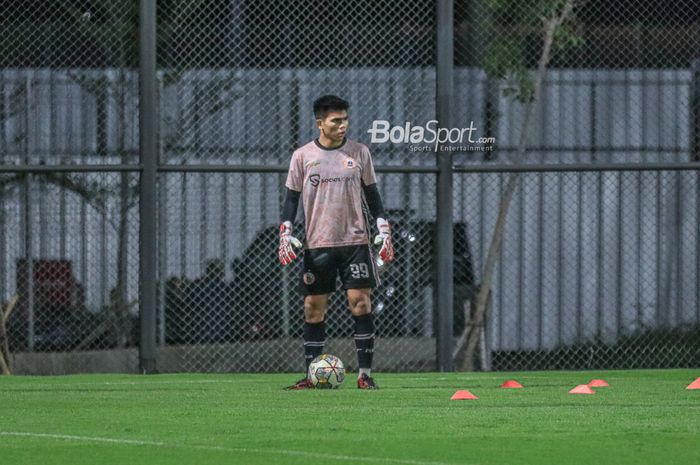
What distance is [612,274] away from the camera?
14.2 meters

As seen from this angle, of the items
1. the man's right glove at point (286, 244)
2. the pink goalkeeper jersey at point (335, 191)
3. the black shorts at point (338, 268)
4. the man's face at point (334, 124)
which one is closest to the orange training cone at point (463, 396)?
the black shorts at point (338, 268)

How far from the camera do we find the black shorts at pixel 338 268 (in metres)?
10.7

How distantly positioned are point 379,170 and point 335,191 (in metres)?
3.04

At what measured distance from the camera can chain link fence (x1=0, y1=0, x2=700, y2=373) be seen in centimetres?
1358

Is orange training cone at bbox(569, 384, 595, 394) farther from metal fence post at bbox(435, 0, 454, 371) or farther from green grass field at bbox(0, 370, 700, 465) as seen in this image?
metal fence post at bbox(435, 0, 454, 371)

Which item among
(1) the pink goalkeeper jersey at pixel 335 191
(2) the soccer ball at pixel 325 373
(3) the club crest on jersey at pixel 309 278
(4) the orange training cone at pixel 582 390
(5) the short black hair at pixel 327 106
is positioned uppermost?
(5) the short black hair at pixel 327 106

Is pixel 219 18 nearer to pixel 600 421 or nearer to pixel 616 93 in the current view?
pixel 616 93

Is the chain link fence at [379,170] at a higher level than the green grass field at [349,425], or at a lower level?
higher

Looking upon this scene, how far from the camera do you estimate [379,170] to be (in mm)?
13711

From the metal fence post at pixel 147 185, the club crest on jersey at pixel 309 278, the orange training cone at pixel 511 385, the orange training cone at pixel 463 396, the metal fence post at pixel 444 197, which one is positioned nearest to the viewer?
the orange training cone at pixel 463 396

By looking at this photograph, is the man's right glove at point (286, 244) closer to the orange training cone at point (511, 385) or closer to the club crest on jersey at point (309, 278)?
the club crest on jersey at point (309, 278)

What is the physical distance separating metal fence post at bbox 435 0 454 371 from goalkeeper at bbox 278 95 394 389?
3006 mm

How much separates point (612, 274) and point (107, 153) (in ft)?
15.9

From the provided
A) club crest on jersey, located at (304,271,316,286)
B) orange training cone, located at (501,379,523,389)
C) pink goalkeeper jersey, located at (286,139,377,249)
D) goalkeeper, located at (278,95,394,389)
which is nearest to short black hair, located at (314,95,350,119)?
goalkeeper, located at (278,95,394,389)
